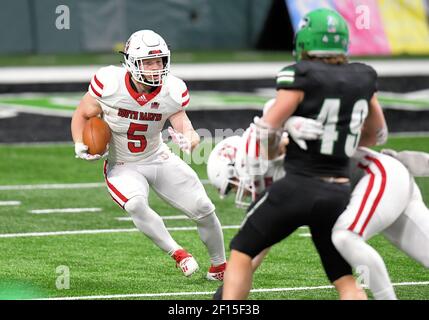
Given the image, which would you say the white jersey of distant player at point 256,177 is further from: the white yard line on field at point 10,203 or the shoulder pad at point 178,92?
the white yard line on field at point 10,203

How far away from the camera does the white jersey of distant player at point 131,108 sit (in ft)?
21.6

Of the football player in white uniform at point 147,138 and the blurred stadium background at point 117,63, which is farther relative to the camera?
the blurred stadium background at point 117,63

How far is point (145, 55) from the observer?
6426 millimetres

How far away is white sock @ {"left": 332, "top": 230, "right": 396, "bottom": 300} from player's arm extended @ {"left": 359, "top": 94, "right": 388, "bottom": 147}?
0.57 metres

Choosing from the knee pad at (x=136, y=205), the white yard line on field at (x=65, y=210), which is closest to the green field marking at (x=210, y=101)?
the white yard line on field at (x=65, y=210)

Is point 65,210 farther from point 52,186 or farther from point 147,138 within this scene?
point 147,138

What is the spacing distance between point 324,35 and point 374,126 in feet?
1.73

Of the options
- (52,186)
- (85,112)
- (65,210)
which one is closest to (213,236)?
(85,112)

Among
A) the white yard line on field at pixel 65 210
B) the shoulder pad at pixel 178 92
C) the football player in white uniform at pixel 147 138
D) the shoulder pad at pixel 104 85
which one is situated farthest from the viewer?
the white yard line on field at pixel 65 210

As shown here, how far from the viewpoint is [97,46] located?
67.7 ft

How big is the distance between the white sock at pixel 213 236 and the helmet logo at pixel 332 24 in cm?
197
